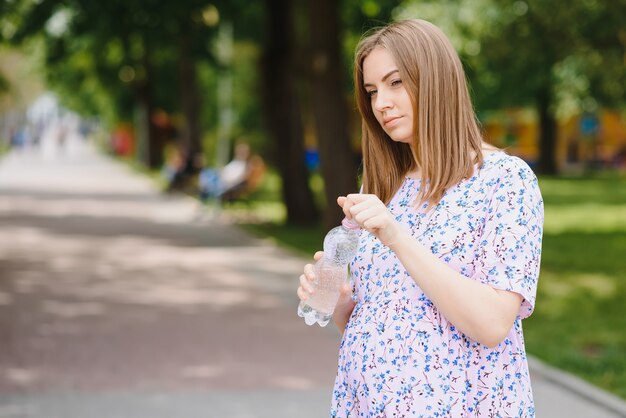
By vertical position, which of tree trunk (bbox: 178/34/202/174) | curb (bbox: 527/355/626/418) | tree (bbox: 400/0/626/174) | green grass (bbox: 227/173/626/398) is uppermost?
tree (bbox: 400/0/626/174)

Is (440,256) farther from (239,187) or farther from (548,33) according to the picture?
(239,187)

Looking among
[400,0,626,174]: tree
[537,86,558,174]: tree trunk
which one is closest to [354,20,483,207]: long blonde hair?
[400,0,626,174]: tree

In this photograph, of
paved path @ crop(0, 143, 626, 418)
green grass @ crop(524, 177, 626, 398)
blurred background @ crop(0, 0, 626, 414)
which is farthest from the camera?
blurred background @ crop(0, 0, 626, 414)

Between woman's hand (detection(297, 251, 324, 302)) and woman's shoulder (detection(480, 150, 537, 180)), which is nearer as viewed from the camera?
woman's shoulder (detection(480, 150, 537, 180))

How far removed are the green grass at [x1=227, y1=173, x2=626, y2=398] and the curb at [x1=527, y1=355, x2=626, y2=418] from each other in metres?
0.14

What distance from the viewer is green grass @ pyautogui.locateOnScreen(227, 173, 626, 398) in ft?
25.5

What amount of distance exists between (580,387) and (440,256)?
4729 millimetres

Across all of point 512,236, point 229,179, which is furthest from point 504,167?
point 229,179

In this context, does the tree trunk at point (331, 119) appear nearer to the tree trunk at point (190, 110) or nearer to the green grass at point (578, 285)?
the green grass at point (578, 285)

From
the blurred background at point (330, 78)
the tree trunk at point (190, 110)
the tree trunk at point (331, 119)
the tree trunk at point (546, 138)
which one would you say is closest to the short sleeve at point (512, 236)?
the blurred background at point (330, 78)

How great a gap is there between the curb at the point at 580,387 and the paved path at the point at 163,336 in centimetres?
1

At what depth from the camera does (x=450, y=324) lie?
7.98 ft

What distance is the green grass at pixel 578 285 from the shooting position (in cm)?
776

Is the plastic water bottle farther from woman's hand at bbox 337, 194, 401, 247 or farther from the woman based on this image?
woman's hand at bbox 337, 194, 401, 247
